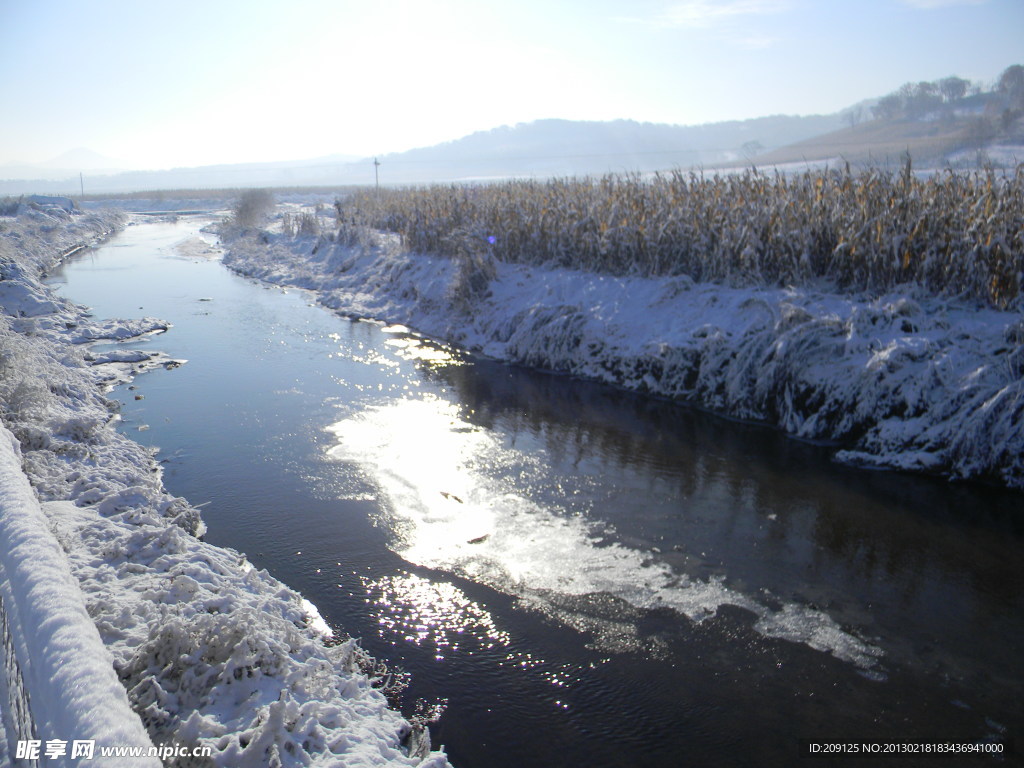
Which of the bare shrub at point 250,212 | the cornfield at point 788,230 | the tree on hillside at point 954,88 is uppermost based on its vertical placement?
the tree on hillside at point 954,88

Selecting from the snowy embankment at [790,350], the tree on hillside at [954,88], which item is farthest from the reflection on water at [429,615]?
the tree on hillside at [954,88]

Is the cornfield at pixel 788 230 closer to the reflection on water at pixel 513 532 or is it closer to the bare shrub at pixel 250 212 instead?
the reflection on water at pixel 513 532

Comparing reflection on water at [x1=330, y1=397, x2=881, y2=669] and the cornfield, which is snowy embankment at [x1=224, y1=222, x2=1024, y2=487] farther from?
reflection on water at [x1=330, y1=397, x2=881, y2=669]

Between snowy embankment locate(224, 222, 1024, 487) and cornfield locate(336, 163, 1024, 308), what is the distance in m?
0.41

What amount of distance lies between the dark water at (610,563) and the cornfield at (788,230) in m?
3.00

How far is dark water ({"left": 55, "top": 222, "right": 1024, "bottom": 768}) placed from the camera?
4152 millimetres

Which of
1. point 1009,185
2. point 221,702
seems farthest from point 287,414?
point 1009,185

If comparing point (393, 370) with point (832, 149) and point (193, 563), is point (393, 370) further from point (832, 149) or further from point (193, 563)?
point (832, 149)

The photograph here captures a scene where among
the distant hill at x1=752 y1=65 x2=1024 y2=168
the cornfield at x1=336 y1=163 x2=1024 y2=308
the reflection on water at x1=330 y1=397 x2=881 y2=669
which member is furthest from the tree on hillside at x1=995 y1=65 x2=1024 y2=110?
the reflection on water at x1=330 y1=397 x2=881 y2=669

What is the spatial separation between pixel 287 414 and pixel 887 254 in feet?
28.4

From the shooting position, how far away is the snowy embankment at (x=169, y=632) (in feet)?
10.3

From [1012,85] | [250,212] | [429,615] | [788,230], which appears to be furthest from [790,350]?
[1012,85]

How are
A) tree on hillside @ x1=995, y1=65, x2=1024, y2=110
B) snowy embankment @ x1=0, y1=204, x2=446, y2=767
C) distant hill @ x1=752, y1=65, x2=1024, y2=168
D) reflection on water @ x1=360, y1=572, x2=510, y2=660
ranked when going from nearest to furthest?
snowy embankment @ x1=0, y1=204, x2=446, y2=767, reflection on water @ x1=360, y1=572, x2=510, y2=660, distant hill @ x1=752, y1=65, x2=1024, y2=168, tree on hillside @ x1=995, y1=65, x2=1024, y2=110

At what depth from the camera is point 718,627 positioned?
4977mm
